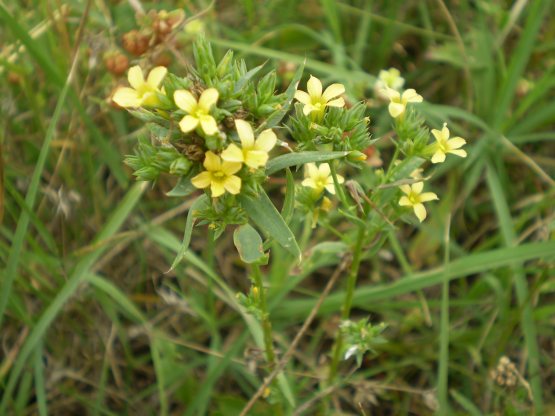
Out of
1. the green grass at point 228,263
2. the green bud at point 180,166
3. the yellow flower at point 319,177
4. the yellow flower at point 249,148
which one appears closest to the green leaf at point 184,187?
the green bud at point 180,166

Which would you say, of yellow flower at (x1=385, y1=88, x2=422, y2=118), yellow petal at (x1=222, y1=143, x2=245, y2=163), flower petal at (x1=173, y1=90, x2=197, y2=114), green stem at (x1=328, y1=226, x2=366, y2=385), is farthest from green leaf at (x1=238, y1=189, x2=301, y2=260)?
yellow flower at (x1=385, y1=88, x2=422, y2=118)

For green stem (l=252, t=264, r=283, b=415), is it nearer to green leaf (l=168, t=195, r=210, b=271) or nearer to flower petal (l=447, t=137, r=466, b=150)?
green leaf (l=168, t=195, r=210, b=271)

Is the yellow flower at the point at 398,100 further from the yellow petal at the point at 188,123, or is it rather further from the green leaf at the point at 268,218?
the yellow petal at the point at 188,123

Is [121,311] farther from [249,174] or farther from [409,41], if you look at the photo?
[409,41]

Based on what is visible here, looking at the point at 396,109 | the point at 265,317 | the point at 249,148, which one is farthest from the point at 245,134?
the point at 265,317

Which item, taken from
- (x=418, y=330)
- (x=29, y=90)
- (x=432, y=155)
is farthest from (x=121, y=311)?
(x=432, y=155)

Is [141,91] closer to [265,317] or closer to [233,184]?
[233,184]
